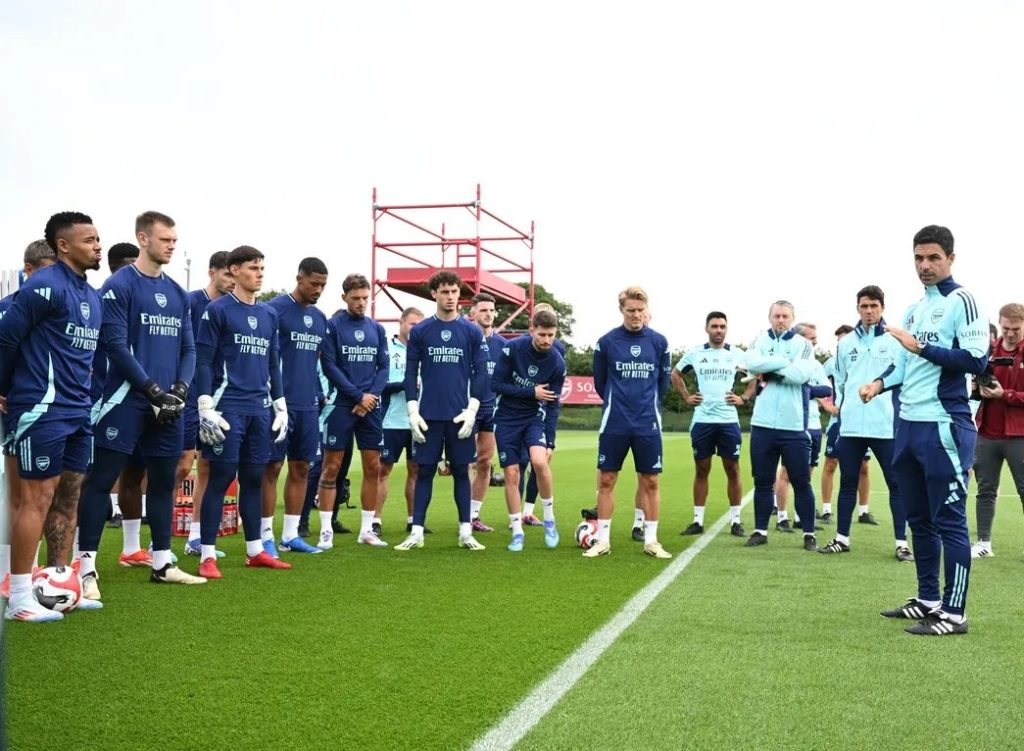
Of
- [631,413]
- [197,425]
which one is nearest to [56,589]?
[197,425]

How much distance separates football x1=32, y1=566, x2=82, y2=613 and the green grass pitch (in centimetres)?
15

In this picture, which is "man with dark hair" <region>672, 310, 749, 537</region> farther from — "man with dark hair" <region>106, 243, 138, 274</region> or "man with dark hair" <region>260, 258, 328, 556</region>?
"man with dark hair" <region>106, 243, 138, 274</region>

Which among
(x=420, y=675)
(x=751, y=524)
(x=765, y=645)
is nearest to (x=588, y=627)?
(x=765, y=645)

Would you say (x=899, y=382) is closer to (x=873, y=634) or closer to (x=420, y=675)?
(x=873, y=634)

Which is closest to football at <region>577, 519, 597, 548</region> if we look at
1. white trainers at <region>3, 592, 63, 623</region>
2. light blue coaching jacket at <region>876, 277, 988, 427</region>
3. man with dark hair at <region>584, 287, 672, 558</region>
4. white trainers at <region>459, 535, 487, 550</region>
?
man with dark hair at <region>584, 287, 672, 558</region>

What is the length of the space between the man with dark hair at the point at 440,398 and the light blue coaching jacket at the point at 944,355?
13.0 ft

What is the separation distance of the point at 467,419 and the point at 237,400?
2.12 m

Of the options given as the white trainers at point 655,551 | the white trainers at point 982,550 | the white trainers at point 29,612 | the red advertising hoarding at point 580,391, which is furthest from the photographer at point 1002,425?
the red advertising hoarding at point 580,391

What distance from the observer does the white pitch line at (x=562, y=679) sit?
11.5ft

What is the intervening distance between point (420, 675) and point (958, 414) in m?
3.36

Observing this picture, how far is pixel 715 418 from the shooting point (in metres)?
10.1

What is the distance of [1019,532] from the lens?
10781mm

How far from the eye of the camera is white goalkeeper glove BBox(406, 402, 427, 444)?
8.49 meters

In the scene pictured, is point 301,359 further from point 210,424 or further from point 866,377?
point 866,377
